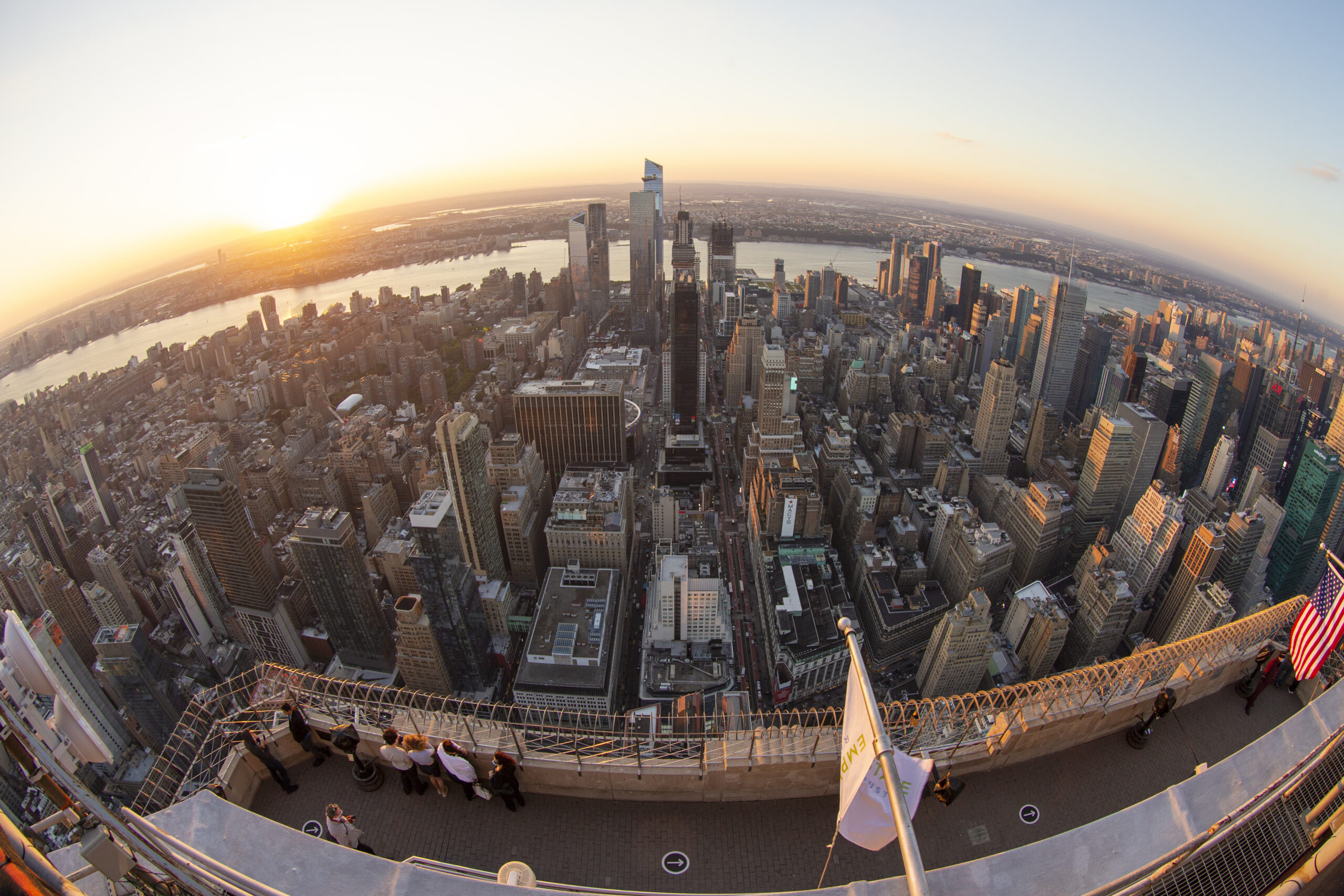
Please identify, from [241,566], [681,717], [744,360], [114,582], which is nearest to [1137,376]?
[744,360]

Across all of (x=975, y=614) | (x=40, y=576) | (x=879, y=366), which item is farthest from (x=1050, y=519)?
(x=40, y=576)

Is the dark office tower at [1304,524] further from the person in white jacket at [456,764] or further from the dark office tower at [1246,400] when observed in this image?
the person in white jacket at [456,764]

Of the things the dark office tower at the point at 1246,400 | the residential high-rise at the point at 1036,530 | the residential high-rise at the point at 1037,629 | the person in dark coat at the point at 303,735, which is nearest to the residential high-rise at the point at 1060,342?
the dark office tower at the point at 1246,400

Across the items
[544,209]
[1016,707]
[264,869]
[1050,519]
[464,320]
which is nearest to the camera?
[264,869]

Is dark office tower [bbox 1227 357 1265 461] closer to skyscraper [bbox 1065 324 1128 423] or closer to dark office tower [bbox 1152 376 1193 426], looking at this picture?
dark office tower [bbox 1152 376 1193 426]

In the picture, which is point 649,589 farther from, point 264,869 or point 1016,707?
point 264,869

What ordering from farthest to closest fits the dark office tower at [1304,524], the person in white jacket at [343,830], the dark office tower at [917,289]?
the dark office tower at [917,289], the dark office tower at [1304,524], the person in white jacket at [343,830]
